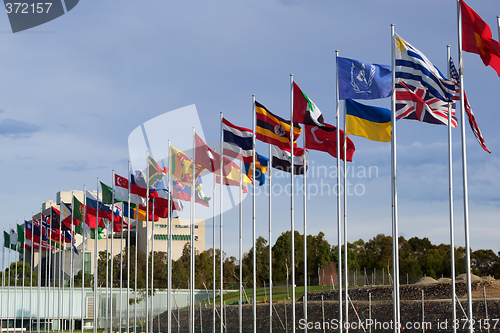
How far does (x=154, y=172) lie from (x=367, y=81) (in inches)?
847

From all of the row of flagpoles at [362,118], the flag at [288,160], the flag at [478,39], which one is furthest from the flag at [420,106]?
the flag at [288,160]

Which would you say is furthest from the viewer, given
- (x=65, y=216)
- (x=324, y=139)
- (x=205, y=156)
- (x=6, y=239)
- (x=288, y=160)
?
(x=6, y=239)

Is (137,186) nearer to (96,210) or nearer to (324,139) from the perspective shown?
(96,210)

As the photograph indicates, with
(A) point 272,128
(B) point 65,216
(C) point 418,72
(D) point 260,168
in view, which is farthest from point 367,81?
(B) point 65,216

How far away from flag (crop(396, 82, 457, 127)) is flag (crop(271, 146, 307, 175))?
310 inches

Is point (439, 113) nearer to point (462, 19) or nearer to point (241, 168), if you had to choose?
point (462, 19)

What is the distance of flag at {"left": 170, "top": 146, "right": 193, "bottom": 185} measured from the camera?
39312 mm

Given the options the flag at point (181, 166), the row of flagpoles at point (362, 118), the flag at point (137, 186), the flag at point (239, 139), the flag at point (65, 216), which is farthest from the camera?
the flag at point (65, 216)

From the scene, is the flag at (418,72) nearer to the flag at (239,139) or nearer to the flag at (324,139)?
the flag at (324,139)

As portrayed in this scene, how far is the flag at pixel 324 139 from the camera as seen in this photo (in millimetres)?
28766

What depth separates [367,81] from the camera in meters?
25.5

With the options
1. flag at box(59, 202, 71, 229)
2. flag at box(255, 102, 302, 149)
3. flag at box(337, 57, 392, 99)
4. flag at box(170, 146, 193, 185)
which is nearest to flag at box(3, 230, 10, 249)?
flag at box(59, 202, 71, 229)

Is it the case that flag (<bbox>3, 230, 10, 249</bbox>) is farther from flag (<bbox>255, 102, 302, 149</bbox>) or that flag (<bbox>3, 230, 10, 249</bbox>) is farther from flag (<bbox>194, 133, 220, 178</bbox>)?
flag (<bbox>255, 102, 302, 149</bbox>)

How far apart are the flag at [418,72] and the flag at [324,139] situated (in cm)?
529
